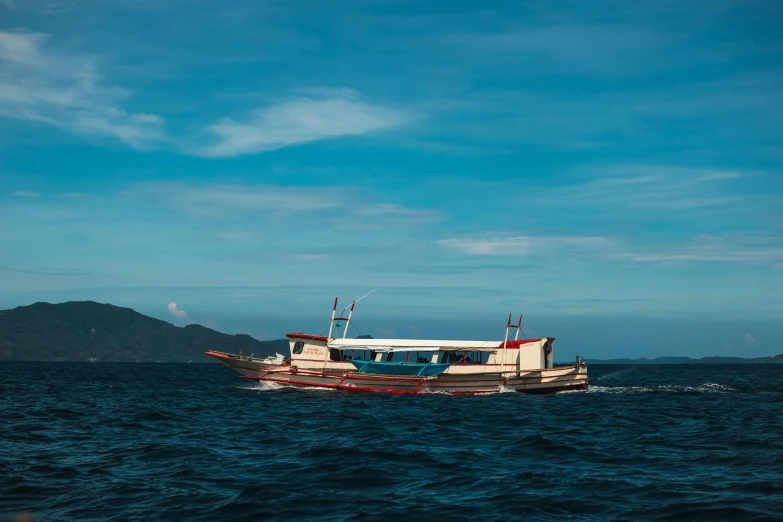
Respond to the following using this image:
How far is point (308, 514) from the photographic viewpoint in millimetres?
18266

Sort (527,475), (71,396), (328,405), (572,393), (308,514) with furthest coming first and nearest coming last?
(572,393) < (71,396) < (328,405) < (527,475) < (308,514)

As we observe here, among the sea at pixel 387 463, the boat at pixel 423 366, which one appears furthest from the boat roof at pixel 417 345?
the sea at pixel 387 463

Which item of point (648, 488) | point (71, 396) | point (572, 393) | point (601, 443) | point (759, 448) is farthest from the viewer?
point (572, 393)

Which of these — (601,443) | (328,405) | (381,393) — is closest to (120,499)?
(601,443)

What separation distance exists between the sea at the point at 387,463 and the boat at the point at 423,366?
10.9 m

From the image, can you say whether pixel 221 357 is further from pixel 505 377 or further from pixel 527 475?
pixel 527 475

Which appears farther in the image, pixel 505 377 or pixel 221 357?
pixel 221 357

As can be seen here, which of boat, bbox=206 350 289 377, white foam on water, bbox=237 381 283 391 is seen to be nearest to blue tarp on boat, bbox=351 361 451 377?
boat, bbox=206 350 289 377

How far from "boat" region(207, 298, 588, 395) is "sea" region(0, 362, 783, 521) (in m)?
10.9

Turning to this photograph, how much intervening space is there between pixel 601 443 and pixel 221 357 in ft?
136

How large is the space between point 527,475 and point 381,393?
1366 inches

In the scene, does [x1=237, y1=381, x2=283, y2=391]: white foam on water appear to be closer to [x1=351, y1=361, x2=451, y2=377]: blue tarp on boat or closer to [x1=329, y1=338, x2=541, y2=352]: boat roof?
[x1=329, y1=338, x2=541, y2=352]: boat roof

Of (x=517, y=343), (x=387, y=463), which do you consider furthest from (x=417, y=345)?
(x=387, y=463)

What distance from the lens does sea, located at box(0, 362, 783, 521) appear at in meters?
18.8
